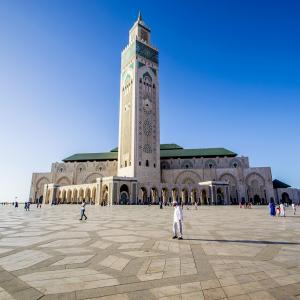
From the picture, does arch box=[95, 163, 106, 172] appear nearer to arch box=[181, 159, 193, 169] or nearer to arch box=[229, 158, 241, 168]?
arch box=[181, 159, 193, 169]

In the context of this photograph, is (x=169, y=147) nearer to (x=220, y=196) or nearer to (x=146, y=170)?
(x=146, y=170)

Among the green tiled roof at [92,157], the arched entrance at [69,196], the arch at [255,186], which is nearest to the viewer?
the arched entrance at [69,196]

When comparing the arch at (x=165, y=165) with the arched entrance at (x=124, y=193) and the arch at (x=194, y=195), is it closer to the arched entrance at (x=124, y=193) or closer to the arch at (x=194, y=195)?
the arch at (x=194, y=195)

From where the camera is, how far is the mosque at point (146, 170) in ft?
158

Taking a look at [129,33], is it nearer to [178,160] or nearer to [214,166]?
[178,160]

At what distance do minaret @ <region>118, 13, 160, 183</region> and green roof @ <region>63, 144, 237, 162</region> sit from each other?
35.8 ft

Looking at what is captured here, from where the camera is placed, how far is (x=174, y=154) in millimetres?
63469

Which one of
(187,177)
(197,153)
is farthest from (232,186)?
(197,153)

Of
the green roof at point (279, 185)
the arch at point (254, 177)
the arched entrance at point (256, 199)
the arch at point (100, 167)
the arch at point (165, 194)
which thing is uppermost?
the arch at point (100, 167)

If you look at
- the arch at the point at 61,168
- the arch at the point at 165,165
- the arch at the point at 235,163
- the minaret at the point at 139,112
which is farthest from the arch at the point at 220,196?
the arch at the point at 61,168

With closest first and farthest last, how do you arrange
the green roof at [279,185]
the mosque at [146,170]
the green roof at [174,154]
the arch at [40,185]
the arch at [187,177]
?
the mosque at [146,170] → the arch at [187,177] → the green roof at [279,185] → the green roof at [174,154] → the arch at [40,185]

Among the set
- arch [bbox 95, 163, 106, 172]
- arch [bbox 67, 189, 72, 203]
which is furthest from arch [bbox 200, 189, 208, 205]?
arch [bbox 67, 189, 72, 203]

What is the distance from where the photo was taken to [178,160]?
62.0 m

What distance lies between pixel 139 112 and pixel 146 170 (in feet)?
44.9
